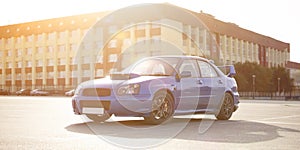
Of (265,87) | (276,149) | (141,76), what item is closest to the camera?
(276,149)

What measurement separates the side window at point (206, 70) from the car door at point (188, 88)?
254mm

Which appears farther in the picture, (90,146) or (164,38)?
(164,38)

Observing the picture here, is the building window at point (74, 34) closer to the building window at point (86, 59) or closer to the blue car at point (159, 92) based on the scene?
the building window at point (86, 59)

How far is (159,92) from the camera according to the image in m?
8.95

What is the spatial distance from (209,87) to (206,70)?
519mm

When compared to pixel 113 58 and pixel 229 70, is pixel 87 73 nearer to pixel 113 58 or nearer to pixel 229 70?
pixel 113 58

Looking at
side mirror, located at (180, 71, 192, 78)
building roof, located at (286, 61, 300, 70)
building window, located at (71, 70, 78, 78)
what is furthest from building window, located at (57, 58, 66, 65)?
side mirror, located at (180, 71, 192, 78)

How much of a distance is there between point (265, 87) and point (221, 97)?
61582mm

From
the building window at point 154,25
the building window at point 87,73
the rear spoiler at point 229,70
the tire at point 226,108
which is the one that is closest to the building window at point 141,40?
the building window at point 154,25

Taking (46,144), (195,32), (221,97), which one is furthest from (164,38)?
(46,144)

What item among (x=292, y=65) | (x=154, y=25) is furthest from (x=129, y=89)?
(x=292, y=65)

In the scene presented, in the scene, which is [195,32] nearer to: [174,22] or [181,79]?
[174,22]

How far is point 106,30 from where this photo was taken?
66.6 metres

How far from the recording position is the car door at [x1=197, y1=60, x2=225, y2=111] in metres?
10.1
